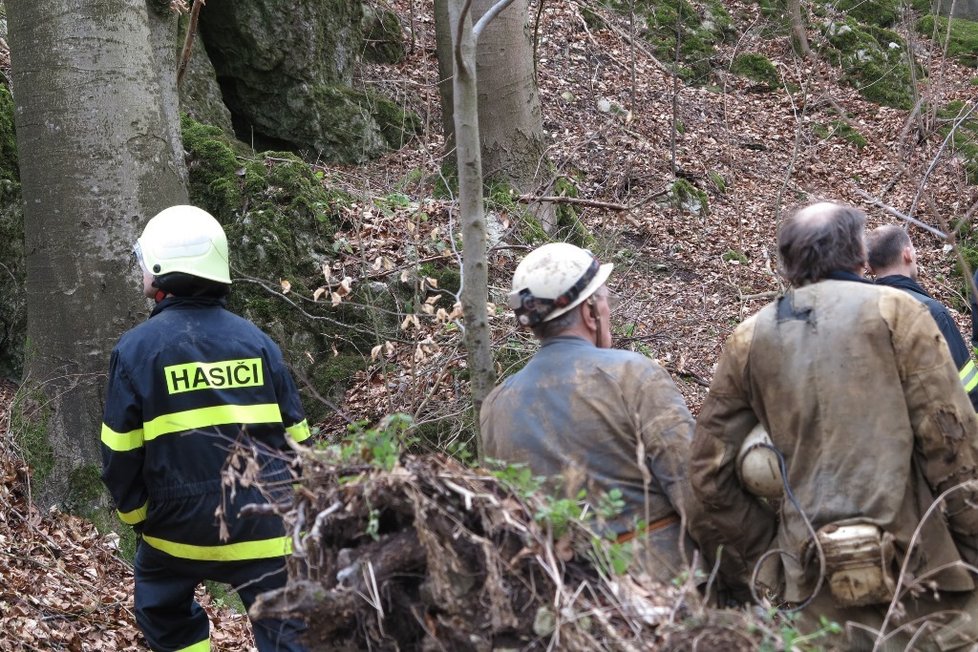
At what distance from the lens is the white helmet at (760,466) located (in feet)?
10.8

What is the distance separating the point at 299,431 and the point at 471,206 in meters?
1.32

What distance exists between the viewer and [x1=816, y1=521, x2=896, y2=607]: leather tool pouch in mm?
3043

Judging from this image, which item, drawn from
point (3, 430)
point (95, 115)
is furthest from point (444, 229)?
point (3, 430)

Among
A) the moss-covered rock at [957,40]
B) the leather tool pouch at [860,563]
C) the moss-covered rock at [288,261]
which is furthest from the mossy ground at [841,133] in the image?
the leather tool pouch at [860,563]

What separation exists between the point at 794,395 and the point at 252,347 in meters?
2.24

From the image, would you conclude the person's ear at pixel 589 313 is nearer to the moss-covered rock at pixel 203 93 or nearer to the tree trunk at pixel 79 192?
the tree trunk at pixel 79 192

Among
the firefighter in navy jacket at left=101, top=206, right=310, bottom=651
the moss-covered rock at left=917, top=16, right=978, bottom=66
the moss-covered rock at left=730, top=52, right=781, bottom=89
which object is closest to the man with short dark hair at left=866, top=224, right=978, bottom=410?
the firefighter in navy jacket at left=101, top=206, right=310, bottom=651

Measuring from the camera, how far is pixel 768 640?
6.99 ft

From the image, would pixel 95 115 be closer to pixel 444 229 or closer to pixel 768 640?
pixel 444 229

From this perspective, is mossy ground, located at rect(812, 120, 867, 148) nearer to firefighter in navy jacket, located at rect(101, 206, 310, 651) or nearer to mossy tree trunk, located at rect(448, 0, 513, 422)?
mossy tree trunk, located at rect(448, 0, 513, 422)

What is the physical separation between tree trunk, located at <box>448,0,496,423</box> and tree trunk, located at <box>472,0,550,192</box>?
3.80 metres

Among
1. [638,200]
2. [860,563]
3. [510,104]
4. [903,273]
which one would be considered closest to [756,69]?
[638,200]

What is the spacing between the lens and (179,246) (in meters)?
4.22

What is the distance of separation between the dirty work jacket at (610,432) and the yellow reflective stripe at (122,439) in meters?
1.65
